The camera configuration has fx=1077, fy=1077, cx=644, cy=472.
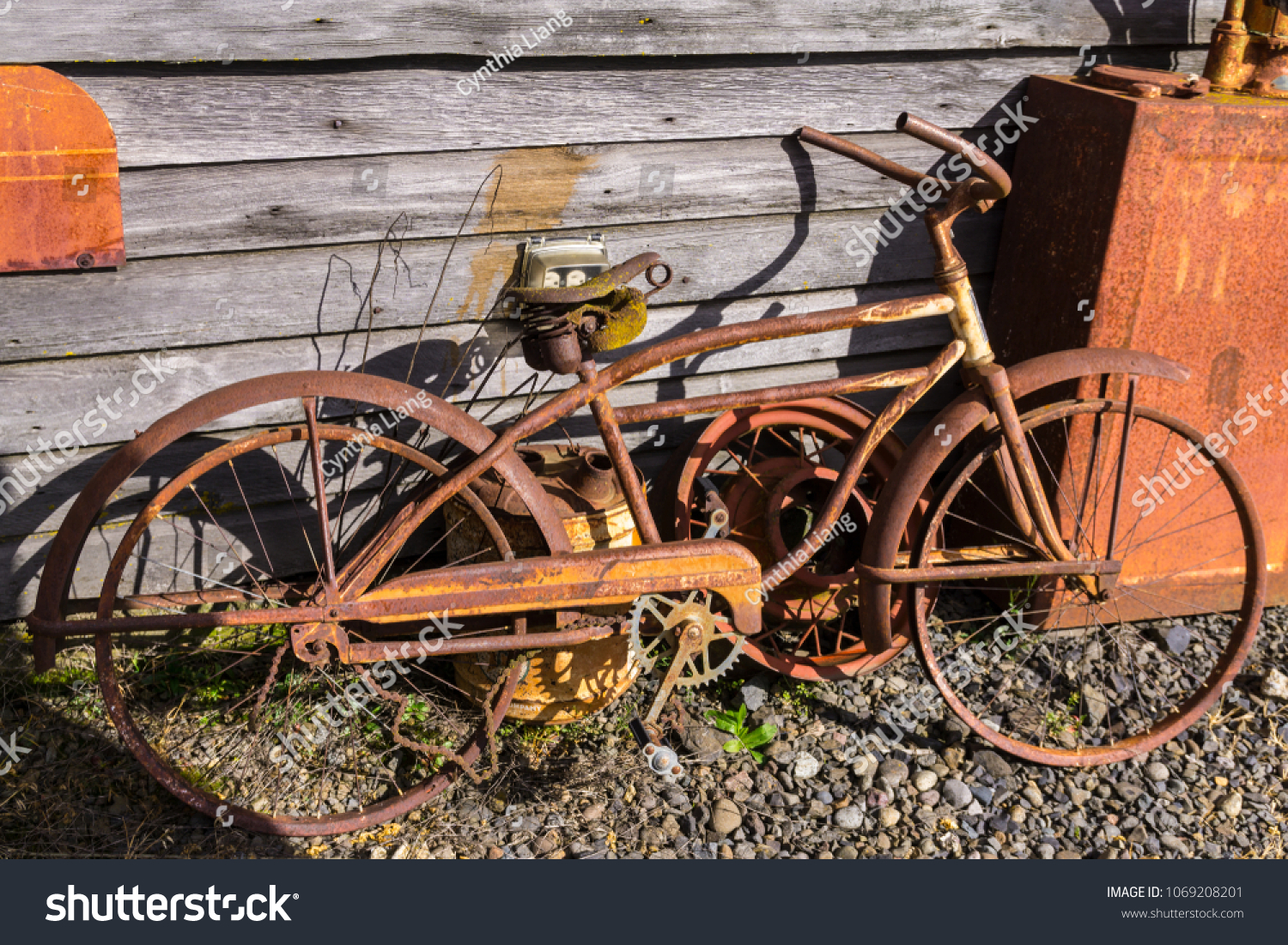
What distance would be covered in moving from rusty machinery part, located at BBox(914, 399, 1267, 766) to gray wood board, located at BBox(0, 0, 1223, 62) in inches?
50.7

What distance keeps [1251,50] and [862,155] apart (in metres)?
1.40

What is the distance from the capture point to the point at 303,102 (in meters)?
3.02

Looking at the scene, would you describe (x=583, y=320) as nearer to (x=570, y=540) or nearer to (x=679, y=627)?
(x=570, y=540)

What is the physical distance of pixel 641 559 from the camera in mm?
3045

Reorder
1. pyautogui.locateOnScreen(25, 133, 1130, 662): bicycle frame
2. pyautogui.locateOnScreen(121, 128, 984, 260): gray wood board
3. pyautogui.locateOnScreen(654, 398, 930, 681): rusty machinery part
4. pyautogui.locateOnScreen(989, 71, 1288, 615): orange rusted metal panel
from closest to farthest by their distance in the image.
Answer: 1. pyautogui.locateOnScreen(25, 133, 1130, 662): bicycle frame
2. pyautogui.locateOnScreen(121, 128, 984, 260): gray wood board
3. pyautogui.locateOnScreen(989, 71, 1288, 615): orange rusted metal panel
4. pyautogui.locateOnScreen(654, 398, 930, 681): rusty machinery part

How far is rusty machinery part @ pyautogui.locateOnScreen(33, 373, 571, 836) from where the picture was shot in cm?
287

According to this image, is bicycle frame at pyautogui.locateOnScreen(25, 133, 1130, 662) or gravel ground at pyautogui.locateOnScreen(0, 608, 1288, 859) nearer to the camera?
bicycle frame at pyautogui.locateOnScreen(25, 133, 1130, 662)

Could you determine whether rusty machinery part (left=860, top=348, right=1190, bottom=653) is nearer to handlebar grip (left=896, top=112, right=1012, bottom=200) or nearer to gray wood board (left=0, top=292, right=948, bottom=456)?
handlebar grip (left=896, top=112, right=1012, bottom=200)

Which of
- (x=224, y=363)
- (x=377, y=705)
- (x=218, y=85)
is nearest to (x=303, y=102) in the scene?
(x=218, y=85)

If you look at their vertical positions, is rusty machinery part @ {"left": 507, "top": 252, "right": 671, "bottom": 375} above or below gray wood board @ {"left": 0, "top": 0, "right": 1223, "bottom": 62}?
below

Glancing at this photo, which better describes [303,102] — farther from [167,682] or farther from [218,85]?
[167,682]

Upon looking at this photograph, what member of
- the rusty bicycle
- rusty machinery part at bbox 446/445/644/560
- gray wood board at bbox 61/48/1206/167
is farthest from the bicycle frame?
gray wood board at bbox 61/48/1206/167

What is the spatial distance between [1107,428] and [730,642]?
1.44 metres

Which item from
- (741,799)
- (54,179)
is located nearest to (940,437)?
(741,799)
